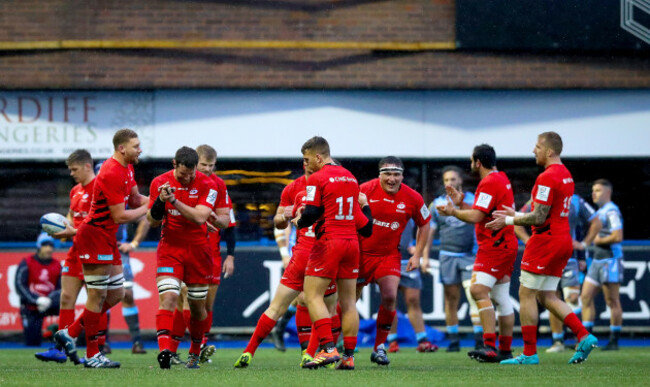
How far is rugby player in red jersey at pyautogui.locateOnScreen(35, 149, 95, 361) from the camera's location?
1150 centimetres

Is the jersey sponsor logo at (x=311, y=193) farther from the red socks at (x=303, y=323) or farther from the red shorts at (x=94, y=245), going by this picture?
the red socks at (x=303, y=323)

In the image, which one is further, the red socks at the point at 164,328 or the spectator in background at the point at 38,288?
the spectator in background at the point at 38,288

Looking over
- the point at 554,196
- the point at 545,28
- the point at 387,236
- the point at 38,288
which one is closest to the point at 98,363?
the point at 387,236

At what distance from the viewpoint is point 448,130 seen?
19688 mm

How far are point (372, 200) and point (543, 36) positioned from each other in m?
8.59

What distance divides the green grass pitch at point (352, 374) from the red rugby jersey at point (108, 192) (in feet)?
4.90

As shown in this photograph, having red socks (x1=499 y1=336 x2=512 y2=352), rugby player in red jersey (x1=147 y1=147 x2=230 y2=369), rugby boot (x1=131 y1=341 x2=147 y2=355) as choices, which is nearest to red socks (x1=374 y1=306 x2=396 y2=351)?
red socks (x1=499 y1=336 x2=512 y2=352)

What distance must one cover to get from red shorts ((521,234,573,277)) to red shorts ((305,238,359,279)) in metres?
2.17

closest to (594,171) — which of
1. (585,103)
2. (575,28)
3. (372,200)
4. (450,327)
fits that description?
(585,103)

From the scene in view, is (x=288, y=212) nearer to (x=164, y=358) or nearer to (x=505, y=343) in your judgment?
(x=164, y=358)

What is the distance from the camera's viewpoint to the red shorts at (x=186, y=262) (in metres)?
10.7

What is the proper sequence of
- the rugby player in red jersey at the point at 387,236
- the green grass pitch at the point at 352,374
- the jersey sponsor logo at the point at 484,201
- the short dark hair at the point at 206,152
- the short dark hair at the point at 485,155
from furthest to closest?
the short dark hair at the point at 206,152 < the short dark hair at the point at 485,155 < the rugby player in red jersey at the point at 387,236 < the jersey sponsor logo at the point at 484,201 < the green grass pitch at the point at 352,374

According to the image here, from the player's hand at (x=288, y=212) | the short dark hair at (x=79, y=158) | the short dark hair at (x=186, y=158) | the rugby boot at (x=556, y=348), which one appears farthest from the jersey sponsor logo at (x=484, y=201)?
the short dark hair at (x=79, y=158)

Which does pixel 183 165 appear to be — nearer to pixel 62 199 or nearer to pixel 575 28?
pixel 62 199
